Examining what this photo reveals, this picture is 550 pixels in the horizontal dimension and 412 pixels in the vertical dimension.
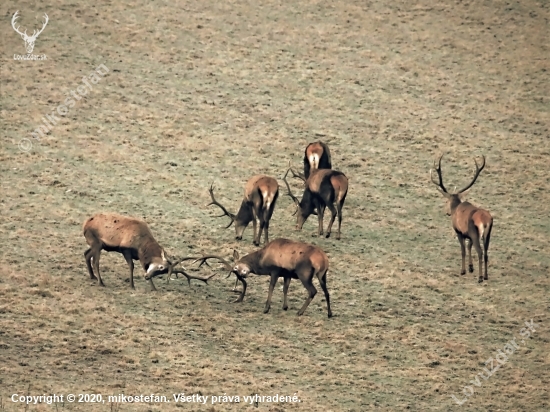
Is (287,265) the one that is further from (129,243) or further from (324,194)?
(324,194)

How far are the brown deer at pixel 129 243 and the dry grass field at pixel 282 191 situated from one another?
2.27 ft

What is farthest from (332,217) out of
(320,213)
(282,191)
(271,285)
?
(271,285)

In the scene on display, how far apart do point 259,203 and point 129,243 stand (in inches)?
170

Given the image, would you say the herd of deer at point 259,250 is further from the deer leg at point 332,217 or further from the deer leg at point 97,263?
the deer leg at point 332,217

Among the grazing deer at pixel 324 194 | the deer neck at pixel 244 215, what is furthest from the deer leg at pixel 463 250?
the deer neck at pixel 244 215

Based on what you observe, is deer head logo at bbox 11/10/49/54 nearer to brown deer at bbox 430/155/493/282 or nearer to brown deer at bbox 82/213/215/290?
brown deer at bbox 82/213/215/290

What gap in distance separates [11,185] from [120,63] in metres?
12.2

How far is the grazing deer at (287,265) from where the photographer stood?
22766 mm

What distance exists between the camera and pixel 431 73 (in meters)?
44.0

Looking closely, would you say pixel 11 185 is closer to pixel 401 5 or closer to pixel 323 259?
pixel 323 259

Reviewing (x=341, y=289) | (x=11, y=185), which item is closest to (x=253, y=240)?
(x=341, y=289)

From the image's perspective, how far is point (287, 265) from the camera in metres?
23.1

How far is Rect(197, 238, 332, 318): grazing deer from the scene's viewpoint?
2277 cm

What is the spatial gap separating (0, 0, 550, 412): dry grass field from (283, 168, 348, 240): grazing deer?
0.94 m
